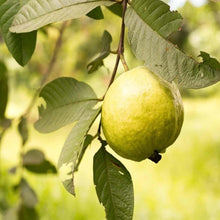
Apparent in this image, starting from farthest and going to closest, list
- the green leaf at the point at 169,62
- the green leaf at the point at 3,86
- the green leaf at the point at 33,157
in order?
the green leaf at the point at 33,157, the green leaf at the point at 3,86, the green leaf at the point at 169,62

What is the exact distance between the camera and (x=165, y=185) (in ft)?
14.0

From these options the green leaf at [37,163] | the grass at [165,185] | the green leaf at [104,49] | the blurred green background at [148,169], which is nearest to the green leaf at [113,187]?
the green leaf at [104,49]

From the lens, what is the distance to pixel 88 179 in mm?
4105

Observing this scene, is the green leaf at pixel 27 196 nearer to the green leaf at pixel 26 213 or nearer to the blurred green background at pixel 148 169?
the green leaf at pixel 26 213

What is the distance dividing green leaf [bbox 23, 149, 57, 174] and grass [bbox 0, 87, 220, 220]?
0.71 m

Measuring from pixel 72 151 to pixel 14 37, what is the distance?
0.23 meters

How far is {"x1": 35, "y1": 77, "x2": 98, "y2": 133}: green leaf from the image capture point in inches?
29.8

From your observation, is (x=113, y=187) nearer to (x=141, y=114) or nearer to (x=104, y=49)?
Answer: (x=141, y=114)

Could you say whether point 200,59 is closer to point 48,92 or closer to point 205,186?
point 48,92

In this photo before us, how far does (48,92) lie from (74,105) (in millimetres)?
80

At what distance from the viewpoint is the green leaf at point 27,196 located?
4.38 feet

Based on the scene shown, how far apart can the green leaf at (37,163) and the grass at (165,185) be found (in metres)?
0.71

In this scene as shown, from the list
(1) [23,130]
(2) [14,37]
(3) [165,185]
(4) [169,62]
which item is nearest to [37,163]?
(1) [23,130]

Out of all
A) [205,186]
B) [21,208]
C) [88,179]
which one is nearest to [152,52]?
[21,208]
